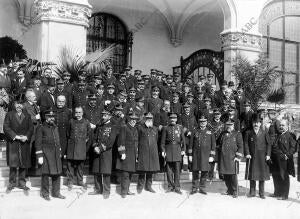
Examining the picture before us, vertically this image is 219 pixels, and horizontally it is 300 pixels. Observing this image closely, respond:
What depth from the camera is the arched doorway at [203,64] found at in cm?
1459

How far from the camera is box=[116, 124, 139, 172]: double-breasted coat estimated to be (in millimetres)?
7961

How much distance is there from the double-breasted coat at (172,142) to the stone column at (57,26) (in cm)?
390

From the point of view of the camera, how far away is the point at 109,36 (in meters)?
16.5

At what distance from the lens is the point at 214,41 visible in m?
18.5

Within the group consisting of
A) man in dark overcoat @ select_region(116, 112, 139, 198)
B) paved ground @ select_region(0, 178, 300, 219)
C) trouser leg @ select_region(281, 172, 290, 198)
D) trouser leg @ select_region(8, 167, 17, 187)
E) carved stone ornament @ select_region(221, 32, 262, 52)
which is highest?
carved stone ornament @ select_region(221, 32, 262, 52)

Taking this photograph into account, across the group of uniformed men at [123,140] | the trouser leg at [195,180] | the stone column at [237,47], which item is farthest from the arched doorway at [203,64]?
the trouser leg at [195,180]

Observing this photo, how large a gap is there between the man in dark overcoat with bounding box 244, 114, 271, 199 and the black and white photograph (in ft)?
0.06

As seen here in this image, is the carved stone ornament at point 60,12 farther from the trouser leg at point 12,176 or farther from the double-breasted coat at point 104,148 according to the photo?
the trouser leg at point 12,176

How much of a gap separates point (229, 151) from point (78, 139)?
2809 millimetres

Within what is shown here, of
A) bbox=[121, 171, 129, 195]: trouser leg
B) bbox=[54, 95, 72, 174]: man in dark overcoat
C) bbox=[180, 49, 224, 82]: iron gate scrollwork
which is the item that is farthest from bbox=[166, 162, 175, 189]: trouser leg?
bbox=[180, 49, 224, 82]: iron gate scrollwork

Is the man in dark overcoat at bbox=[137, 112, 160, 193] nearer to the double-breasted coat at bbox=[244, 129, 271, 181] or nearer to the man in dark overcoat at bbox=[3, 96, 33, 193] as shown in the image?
the double-breasted coat at bbox=[244, 129, 271, 181]

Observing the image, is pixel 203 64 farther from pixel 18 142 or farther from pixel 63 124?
pixel 18 142

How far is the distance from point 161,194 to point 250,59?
7.29 metres

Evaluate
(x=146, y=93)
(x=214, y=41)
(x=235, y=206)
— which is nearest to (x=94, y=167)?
(x=235, y=206)
